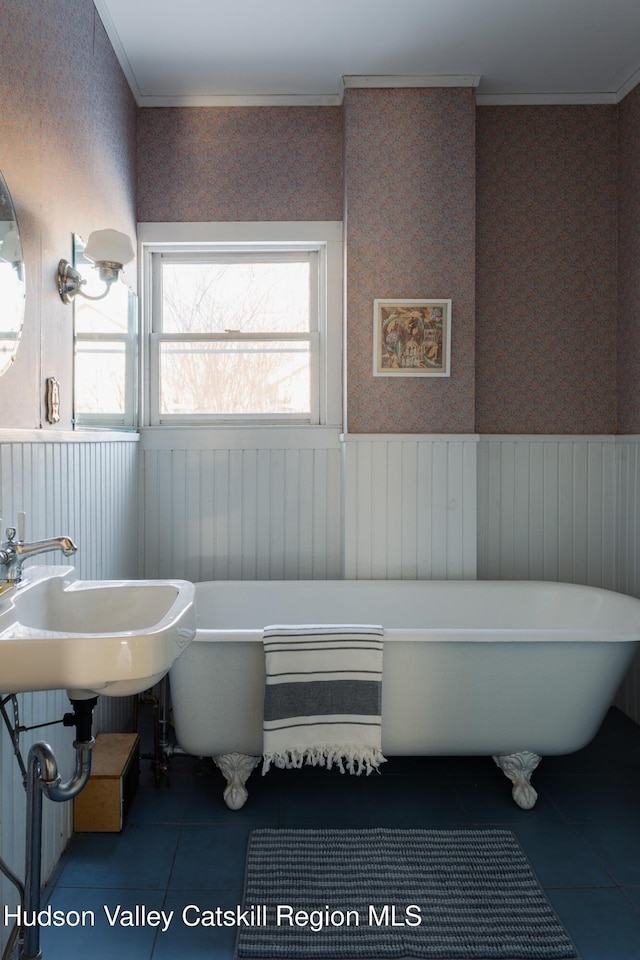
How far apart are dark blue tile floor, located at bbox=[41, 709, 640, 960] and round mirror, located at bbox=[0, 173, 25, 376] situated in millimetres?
1433

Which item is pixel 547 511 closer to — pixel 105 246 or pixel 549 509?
pixel 549 509

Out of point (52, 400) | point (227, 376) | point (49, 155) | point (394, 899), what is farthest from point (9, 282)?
point (394, 899)

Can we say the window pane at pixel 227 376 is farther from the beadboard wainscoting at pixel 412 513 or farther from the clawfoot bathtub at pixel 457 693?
the clawfoot bathtub at pixel 457 693

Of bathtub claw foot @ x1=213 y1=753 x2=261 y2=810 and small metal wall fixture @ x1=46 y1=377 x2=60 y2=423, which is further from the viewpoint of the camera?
bathtub claw foot @ x1=213 y1=753 x2=261 y2=810

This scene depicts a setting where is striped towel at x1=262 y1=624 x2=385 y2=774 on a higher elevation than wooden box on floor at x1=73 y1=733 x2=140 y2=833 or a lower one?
higher

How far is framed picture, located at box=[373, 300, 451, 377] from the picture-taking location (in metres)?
3.05

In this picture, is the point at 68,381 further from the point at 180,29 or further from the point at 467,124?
the point at 467,124

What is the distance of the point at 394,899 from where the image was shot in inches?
72.1

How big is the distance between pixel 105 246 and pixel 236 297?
1.25 meters

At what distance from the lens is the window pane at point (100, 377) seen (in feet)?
7.53

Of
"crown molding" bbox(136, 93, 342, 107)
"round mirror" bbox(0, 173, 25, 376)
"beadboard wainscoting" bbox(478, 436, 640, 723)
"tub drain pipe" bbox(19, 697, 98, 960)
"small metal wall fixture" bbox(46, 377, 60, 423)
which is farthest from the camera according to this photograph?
"beadboard wainscoting" bbox(478, 436, 640, 723)

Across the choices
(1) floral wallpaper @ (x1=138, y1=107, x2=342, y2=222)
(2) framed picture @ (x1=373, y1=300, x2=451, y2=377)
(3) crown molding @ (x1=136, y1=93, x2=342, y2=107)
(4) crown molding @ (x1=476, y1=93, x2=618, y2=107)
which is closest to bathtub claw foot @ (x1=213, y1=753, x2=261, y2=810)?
(2) framed picture @ (x1=373, y1=300, x2=451, y2=377)

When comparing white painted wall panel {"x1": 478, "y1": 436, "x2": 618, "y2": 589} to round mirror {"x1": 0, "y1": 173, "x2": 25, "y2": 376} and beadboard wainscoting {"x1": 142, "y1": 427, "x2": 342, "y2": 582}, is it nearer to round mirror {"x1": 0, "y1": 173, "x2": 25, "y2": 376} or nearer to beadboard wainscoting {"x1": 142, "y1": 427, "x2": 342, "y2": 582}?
beadboard wainscoting {"x1": 142, "y1": 427, "x2": 342, "y2": 582}

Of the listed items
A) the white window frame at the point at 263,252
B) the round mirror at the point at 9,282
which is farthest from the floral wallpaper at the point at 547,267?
the round mirror at the point at 9,282
